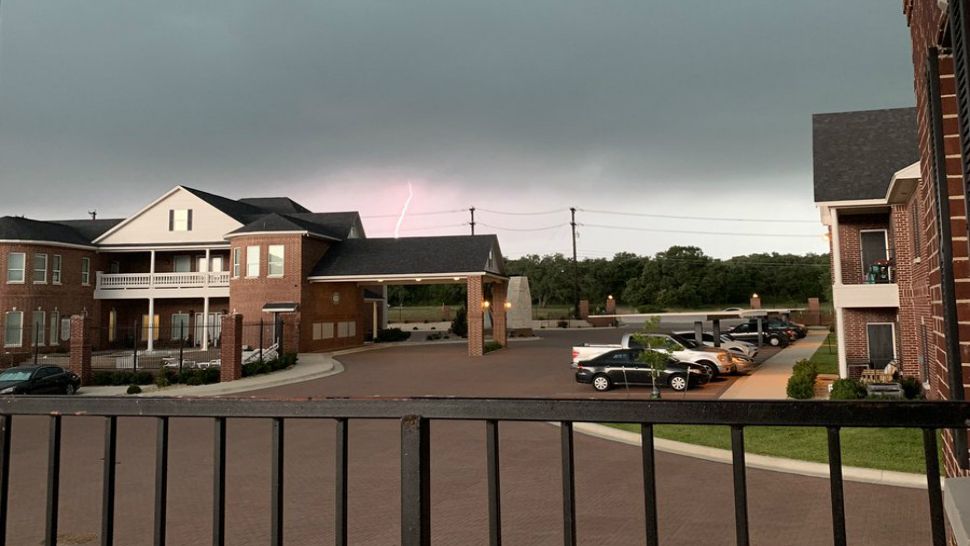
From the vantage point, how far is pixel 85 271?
124 ft

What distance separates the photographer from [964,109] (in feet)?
7.55

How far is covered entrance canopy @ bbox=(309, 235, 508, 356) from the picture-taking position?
34688 millimetres

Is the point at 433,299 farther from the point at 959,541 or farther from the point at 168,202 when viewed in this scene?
the point at 959,541

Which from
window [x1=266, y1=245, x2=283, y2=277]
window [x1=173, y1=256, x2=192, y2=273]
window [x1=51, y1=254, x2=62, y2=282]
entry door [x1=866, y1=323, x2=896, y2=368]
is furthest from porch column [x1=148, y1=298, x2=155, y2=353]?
entry door [x1=866, y1=323, x2=896, y2=368]

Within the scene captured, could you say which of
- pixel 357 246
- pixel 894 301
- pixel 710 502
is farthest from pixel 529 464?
pixel 357 246

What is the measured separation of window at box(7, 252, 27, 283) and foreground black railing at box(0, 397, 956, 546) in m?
39.6

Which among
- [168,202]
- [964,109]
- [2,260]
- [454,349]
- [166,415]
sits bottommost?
[454,349]

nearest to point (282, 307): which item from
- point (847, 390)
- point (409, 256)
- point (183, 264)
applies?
point (409, 256)

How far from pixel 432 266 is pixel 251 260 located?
411 inches

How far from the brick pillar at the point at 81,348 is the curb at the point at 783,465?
20.4 metres

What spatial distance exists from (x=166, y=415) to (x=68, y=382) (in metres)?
23.6

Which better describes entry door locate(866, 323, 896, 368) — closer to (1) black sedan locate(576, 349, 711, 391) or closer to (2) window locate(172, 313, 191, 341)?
(1) black sedan locate(576, 349, 711, 391)

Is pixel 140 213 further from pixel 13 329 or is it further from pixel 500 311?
pixel 500 311

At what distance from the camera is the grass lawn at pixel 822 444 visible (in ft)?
31.1
